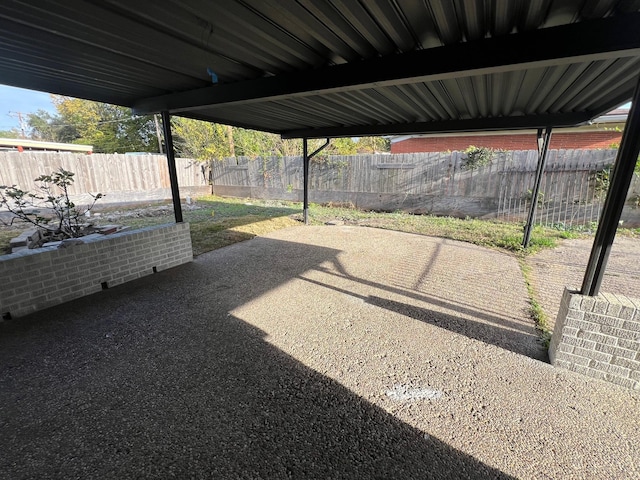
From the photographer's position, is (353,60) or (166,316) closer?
(353,60)

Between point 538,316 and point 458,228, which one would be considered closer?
point 538,316

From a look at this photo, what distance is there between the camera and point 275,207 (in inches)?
419

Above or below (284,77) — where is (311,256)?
below

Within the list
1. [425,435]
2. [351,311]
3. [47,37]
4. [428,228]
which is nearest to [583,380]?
[425,435]

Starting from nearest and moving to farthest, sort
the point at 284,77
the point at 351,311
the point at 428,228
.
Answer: the point at 284,77, the point at 351,311, the point at 428,228

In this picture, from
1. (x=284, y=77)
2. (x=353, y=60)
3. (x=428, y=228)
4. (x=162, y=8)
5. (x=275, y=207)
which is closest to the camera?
(x=162, y=8)

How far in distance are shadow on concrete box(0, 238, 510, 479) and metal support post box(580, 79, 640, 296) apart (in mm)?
1612

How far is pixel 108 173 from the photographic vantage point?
1059 cm

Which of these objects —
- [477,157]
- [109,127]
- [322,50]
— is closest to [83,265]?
[322,50]

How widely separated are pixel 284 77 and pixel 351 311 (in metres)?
2.62

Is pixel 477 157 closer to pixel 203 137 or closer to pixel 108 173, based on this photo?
pixel 108 173

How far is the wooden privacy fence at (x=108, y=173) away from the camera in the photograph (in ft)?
29.0

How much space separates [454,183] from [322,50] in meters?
7.33

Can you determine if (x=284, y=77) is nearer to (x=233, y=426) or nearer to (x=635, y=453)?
(x=233, y=426)
